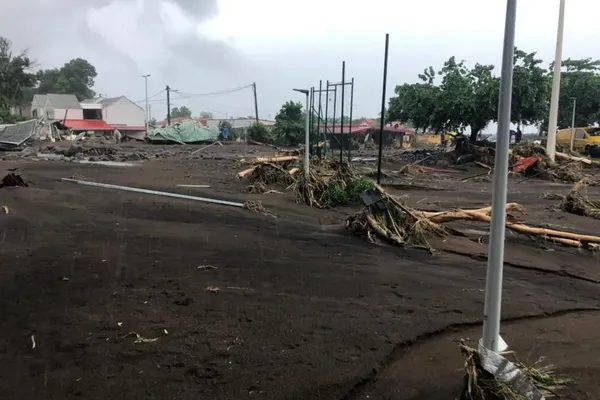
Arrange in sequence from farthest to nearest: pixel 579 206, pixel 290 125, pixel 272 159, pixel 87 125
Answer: pixel 87 125
pixel 290 125
pixel 272 159
pixel 579 206

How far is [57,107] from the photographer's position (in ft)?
244

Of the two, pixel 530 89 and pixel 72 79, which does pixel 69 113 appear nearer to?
pixel 72 79

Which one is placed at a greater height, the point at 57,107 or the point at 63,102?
the point at 63,102

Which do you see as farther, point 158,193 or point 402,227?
point 158,193

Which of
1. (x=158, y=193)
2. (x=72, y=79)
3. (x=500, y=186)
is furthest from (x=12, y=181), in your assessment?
(x=72, y=79)

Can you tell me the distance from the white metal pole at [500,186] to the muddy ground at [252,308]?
0.63 metres

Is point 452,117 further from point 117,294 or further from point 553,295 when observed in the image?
point 117,294

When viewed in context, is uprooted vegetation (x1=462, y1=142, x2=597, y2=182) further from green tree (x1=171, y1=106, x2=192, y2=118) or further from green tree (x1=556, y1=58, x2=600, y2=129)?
Result: green tree (x1=171, y1=106, x2=192, y2=118)

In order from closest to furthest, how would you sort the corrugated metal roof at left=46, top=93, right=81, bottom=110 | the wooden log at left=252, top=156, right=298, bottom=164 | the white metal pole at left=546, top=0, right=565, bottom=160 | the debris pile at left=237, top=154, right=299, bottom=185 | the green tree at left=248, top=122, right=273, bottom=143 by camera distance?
the debris pile at left=237, top=154, right=299, bottom=185 < the wooden log at left=252, top=156, right=298, bottom=164 < the white metal pole at left=546, top=0, right=565, bottom=160 < the green tree at left=248, top=122, right=273, bottom=143 < the corrugated metal roof at left=46, top=93, right=81, bottom=110

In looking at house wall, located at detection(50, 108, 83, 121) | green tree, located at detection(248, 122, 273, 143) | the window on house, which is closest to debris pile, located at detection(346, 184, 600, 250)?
green tree, located at detection(248, 122, 273, 143)

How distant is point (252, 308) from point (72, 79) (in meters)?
113

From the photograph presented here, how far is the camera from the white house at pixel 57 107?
240 ft

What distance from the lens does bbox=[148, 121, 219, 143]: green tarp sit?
40.3 metres

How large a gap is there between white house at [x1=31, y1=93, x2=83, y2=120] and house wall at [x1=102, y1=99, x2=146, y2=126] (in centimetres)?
375
